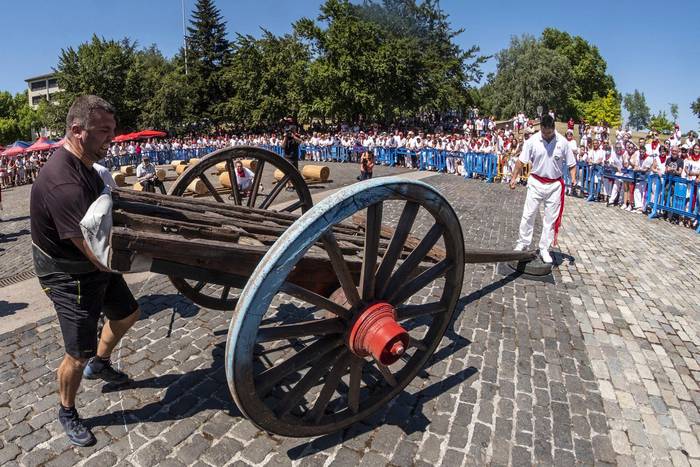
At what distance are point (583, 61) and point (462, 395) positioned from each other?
7844 centimetres

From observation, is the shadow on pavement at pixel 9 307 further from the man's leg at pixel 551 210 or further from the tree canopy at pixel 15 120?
the tree canopy at pixel 15 120

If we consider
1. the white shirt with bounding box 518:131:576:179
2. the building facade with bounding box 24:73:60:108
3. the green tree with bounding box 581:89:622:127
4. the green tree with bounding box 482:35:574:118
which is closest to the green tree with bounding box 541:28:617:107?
the green tree with bounding box 581:89:622:127

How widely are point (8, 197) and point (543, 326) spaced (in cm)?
1795

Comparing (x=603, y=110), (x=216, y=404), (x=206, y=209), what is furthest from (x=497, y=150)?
(x=603, y=110)

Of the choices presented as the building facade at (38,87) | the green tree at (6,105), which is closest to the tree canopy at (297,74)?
the green tree at (6,105)

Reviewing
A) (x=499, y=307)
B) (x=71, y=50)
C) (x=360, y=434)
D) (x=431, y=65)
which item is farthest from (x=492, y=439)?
(x=71, y=50)

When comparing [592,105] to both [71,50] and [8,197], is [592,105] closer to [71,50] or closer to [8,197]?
[71,50]

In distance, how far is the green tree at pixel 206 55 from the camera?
Answer: 143 ft

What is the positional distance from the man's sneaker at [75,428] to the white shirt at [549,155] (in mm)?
5682

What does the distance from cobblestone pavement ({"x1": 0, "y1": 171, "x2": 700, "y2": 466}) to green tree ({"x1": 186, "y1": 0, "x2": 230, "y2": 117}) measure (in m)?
42.7

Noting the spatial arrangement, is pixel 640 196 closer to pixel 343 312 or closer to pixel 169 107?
pixel 343 312

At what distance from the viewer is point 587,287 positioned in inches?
219

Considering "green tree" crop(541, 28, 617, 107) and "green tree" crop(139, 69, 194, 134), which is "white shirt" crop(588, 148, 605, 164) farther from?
"green tree" crop(541, 28, 617, 107)

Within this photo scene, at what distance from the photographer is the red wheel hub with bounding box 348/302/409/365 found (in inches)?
92.9
